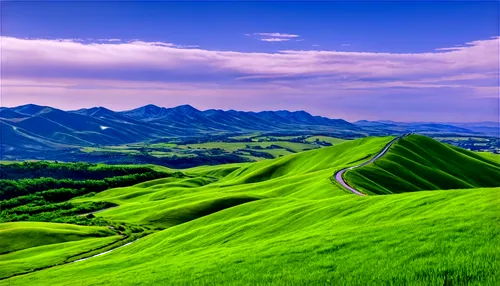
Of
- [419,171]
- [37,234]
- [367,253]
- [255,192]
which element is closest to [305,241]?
[367,253]

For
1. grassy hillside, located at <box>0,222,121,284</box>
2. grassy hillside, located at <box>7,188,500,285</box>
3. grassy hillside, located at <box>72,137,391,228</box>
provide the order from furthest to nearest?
grassy hillside, located at <box>72,137,391,228</box> → grassy hillside, located at <box>0,222,121,284</box> → grassy hillside, located at <box>7,188,500,285</box>

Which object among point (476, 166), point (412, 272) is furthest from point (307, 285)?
point (476, 166)

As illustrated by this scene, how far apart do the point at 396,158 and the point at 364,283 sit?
352 feet

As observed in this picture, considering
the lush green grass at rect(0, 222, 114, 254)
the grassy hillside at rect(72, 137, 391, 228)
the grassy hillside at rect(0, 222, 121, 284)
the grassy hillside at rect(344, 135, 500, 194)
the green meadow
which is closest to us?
the green meadow

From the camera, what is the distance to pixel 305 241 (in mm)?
34625

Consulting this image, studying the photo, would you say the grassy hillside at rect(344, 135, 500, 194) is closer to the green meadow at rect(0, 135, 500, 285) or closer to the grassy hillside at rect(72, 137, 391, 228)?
the green meadow at rect(0, 135, 500, 285)

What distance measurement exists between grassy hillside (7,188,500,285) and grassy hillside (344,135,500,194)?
1691 inches

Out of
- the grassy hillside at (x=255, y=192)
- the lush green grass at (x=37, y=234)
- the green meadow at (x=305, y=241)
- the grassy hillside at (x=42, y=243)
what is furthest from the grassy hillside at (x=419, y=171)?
the lush green grass at (x=37, y=234)

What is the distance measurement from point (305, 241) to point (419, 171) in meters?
92.2

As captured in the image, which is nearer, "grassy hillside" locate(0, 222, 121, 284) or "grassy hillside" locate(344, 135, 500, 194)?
"grassy hillside" locate(0, 222, 121, 284)

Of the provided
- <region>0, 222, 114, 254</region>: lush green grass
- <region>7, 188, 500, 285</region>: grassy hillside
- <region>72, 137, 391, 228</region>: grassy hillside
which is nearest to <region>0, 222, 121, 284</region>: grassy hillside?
<region>0, 222, 114, 254</region>: lush green grass

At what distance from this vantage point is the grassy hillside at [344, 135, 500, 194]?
323 ft

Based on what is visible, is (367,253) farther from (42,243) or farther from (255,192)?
(255,192)

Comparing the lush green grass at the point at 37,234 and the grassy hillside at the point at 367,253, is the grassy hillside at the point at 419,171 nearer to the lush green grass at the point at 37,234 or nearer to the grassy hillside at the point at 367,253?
the grassy hillside at the point at 367,253
